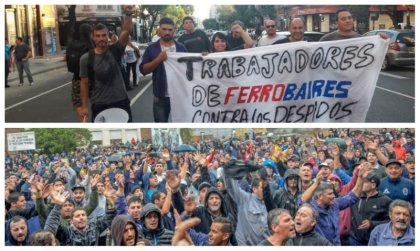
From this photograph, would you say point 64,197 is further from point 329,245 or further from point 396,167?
point 396,167

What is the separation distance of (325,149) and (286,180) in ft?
1.25

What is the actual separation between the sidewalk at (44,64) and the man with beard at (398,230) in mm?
3173

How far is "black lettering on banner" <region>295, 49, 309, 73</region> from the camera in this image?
503 centimetres

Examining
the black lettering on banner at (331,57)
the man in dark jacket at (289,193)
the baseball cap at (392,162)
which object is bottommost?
the man in dark jacket at (289,193)

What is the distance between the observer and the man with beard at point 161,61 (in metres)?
5.04

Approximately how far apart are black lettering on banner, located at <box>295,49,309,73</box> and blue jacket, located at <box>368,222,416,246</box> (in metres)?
1.32

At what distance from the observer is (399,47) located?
19.1 feet

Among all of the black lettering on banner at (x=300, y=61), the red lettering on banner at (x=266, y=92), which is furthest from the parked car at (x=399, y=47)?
the red lettering on banner at (x=266, y=92)

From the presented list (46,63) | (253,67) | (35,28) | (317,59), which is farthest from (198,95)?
(35,28)

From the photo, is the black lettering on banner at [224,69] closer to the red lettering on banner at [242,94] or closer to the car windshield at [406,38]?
the red lettering on banner at [242,94]

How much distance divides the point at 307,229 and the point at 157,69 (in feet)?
5.44

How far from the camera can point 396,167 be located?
4.94 metres

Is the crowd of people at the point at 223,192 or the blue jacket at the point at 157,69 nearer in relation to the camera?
the crowd of people at the point at 223,192

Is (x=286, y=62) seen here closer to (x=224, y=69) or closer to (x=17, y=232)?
(x=224, y=69)
